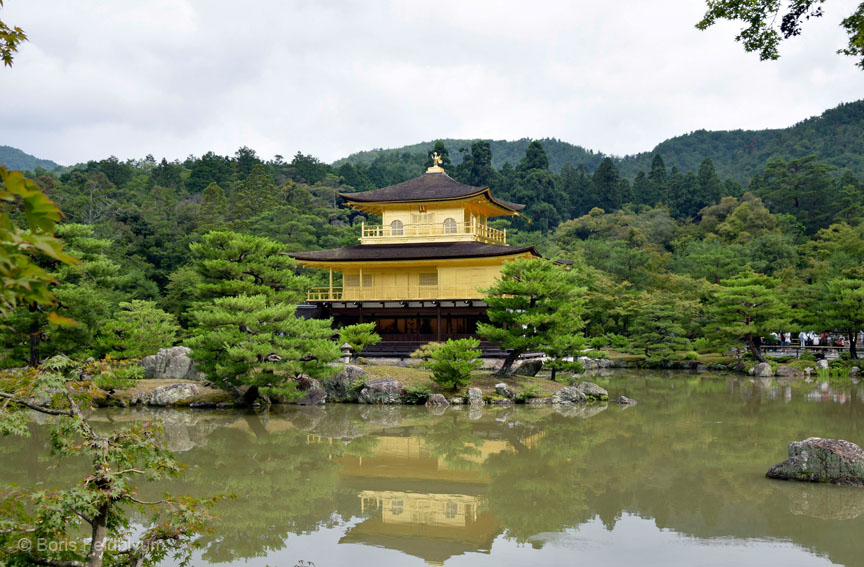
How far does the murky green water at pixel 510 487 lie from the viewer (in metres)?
6.59

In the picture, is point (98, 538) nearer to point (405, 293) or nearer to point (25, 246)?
point (25, 246)

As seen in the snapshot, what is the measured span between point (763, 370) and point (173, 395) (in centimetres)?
2094

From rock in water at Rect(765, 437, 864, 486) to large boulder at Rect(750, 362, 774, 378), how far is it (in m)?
16.6

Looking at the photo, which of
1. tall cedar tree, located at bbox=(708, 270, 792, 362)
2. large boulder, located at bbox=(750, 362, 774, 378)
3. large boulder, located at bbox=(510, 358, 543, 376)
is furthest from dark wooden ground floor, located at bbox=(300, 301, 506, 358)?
large boulder, located at bbox=(750, 362, 774, 378)

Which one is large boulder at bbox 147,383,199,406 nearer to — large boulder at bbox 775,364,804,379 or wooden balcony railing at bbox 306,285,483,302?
wooden balcony railing at bbox 306,285,483,302

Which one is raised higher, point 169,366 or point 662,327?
point 662,327

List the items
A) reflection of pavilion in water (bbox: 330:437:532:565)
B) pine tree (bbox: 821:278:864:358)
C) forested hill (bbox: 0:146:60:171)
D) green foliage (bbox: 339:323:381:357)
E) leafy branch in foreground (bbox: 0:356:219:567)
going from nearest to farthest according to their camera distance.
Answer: leafy branch in foreground (bbox: 0:356:219:567), reflection of pavilion in water (bbox: 330:437:532:565), green foliage (bbox: 339:323:381:357), pine tree (bbox: 821:278:864:358), forested hill (bbox: 0:146:60:171)

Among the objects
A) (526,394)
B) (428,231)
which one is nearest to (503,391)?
(526,394)

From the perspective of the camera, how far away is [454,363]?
16734 millimetres

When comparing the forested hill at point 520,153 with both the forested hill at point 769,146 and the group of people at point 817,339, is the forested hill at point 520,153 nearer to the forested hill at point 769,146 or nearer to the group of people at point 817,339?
the forested hill at point 769,146

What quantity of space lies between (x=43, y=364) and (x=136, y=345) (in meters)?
14.7

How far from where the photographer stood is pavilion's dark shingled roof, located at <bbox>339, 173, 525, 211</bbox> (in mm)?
25097

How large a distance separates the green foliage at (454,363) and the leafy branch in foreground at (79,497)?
12.6m

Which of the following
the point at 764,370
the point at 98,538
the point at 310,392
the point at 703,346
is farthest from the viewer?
the point at 703,346
